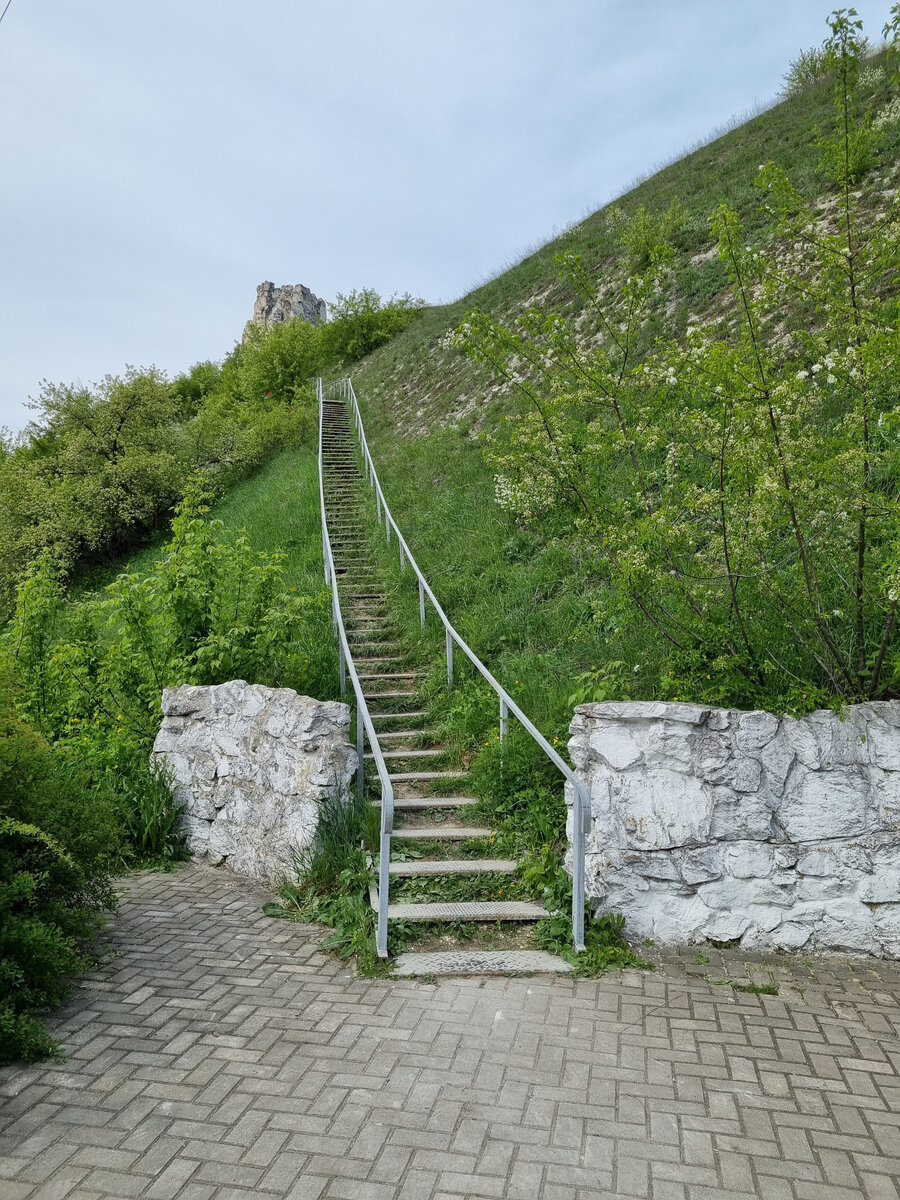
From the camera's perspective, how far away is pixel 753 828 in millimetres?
5223

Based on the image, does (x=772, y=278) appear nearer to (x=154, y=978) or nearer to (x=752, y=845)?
(x=752, y=845)

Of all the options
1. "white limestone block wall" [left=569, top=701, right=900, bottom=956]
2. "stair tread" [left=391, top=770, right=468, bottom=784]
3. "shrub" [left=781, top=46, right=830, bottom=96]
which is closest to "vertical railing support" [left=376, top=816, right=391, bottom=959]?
"white limestone block wall" [left=569, top=701, right=900, bottom=956]

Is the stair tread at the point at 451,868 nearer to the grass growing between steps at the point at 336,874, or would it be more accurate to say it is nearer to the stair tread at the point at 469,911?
the grass growing between steps at the point at 336,874

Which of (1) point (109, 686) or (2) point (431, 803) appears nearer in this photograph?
(2) point (431, 803)

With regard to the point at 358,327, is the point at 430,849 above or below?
below

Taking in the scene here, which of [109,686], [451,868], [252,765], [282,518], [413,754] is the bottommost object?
[451,868]

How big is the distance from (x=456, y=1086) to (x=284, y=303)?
77112 mm

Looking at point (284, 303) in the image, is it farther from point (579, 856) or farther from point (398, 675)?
point (579, 856)

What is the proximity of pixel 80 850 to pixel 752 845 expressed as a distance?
13.4 feet

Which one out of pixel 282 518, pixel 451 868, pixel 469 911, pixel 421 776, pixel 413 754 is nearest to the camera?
pixel 469 911

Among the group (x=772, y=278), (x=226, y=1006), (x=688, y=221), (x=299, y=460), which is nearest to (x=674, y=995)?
(x=226, y=1006)

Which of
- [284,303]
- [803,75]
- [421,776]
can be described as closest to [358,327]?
[803,75]

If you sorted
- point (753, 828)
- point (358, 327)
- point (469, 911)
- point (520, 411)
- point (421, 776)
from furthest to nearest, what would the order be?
point (358, 327) < point (520, 411) < point (421, 776) < point (469, 911) < point (753, 828)

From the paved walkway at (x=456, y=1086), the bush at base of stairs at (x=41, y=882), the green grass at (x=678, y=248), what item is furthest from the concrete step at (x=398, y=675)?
the green grass at (x=678, y=248)
